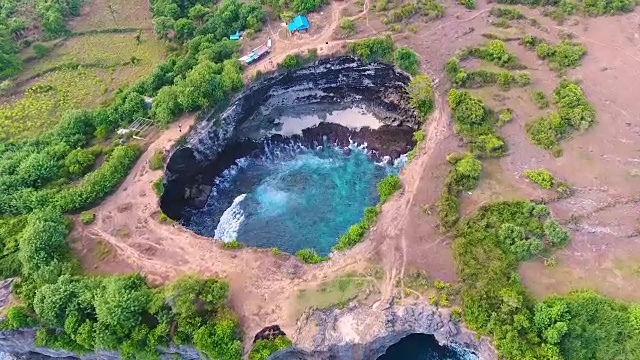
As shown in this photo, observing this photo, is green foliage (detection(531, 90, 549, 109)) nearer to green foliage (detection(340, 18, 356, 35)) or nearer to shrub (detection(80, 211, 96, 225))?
green foliage (detection(340, 18, 356, 35))

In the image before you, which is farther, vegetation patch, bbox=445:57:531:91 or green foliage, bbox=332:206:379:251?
vegetation patch, bbox=445:57:531:91

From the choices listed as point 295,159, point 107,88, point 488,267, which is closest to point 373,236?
point 488,267

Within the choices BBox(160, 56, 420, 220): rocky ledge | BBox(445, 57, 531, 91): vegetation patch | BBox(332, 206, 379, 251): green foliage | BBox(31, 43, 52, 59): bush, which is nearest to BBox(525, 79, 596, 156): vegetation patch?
BBox(445, 57, 531, 91): vegetation patch

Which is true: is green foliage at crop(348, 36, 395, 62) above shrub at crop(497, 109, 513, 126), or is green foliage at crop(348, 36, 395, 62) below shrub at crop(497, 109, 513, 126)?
above

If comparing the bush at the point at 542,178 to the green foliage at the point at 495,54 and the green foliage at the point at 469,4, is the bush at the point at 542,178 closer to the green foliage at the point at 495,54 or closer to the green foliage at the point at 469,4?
the green foliage at the point at 495,54

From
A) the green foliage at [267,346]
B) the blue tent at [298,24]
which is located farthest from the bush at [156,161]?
the blue tent at [298,24]

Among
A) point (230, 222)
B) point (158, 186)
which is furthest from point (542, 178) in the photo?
point (158, 186)

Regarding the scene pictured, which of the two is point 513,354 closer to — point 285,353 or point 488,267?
point 488,267
